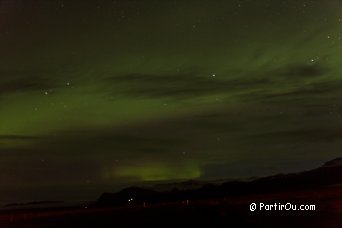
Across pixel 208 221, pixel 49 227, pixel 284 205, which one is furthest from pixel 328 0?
pixel 49 227

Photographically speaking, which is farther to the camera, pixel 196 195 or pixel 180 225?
pixel 196 195

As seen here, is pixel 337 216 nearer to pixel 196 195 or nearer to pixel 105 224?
pixel 196 195

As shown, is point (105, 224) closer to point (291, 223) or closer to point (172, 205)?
point (172, 205)

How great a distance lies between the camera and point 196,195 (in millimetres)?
4914

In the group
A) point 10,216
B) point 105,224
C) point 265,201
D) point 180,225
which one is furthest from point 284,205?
point 10,216

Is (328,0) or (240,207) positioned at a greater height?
(328,0)

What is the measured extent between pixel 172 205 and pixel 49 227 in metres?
0.95

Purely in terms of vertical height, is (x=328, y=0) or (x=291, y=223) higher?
(x=328, y=0)

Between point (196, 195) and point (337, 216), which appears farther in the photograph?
point (196, 195)

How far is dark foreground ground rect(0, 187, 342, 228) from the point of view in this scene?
14.8 feet

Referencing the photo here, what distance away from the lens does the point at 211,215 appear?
475 centimetres

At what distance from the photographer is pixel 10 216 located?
15.5 ft

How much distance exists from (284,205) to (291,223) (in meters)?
0.20

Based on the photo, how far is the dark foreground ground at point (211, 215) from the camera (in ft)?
14.8
